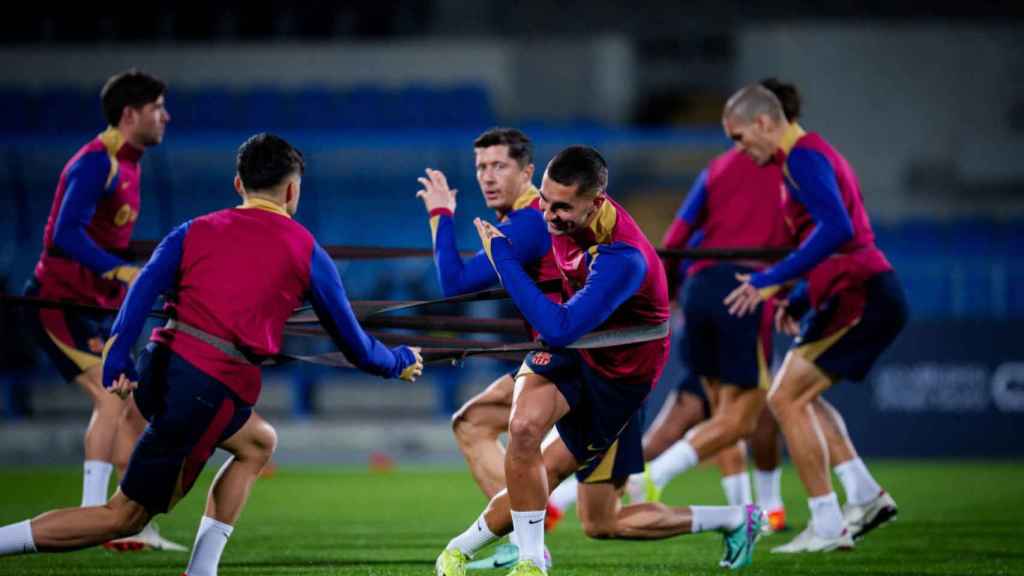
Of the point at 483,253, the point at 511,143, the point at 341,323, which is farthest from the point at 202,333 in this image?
the point at 511,143

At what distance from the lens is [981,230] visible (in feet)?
69.4

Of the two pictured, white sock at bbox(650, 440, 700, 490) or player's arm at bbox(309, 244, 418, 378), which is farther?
white sock at bbox(650, 440, 700, 490)

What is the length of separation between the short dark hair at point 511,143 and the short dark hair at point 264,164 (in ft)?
5.45

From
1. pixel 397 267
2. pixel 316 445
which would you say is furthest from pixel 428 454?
pixel 397 267

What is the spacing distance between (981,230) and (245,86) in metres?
11.6

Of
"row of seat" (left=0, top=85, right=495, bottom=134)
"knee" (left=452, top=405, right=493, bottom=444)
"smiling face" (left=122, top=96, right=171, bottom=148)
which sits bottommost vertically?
"knee" (left=452, top=405, right=493, bottom=444)

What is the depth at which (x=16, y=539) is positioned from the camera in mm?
5348

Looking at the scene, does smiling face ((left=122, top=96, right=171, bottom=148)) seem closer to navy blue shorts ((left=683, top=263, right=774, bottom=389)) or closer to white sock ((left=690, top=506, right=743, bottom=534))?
navy blue shorts ((left=683, top=263, right=774, bottom=389))

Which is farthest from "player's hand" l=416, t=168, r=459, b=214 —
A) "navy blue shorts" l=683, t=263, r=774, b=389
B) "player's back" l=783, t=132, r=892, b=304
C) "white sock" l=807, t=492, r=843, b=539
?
"white sock" l=807, t=492, r=843, b=539

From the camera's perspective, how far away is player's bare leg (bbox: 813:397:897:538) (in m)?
7.90

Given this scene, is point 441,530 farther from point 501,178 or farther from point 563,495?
point 501,178

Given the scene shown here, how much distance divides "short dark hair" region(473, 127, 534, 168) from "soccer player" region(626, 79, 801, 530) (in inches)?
71.6

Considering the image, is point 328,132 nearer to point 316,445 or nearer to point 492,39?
point 492,39

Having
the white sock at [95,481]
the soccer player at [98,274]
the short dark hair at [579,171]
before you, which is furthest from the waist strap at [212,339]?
the white sock at [95,481]
